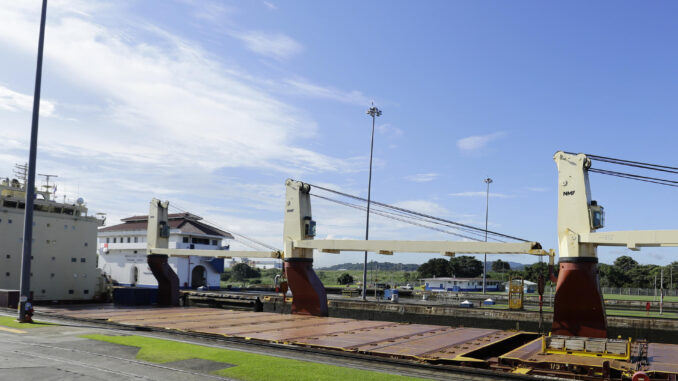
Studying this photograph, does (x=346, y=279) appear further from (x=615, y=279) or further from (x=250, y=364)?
(x=250, y=364)

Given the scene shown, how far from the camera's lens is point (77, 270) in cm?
3434

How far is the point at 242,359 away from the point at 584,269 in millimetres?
12864

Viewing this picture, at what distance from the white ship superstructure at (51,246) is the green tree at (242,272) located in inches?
4049

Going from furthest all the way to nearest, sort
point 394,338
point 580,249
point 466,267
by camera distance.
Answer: point 466,267 → point 394,338 → point 580,249

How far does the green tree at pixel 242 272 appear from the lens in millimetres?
138250

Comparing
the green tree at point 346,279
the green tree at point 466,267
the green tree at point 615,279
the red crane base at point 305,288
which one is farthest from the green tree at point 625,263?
the red crane base at point 305,288

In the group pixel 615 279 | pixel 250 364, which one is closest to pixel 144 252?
pixel 250 364

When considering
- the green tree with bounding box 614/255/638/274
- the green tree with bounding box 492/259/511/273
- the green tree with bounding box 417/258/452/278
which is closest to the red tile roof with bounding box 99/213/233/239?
the green tree with bounding box 417/258/452/278

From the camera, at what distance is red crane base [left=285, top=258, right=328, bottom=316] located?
91.5 feet

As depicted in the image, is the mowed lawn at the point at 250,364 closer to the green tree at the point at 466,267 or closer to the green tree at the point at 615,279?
the green tree at the point at 615,279

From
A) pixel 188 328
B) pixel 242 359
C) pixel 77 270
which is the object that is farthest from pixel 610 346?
pixel 77 270

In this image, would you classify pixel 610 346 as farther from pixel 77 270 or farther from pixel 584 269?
pixel 77 270

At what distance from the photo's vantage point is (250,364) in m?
14.0

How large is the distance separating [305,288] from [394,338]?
31.5 feet
